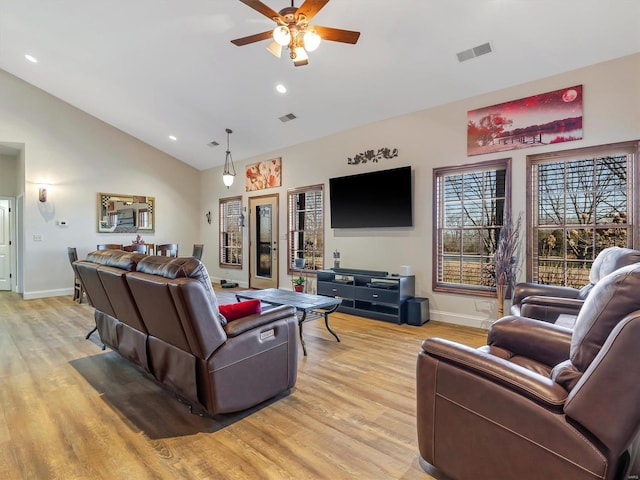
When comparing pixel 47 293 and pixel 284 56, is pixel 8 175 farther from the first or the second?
pixel 284 56

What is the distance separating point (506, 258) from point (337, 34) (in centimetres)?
309

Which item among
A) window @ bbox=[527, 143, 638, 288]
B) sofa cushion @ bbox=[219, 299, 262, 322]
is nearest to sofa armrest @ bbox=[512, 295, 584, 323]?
window @ bbox=[527, 143, 638, 288]

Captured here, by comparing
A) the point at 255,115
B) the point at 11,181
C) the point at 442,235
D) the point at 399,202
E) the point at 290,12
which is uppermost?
the point at 255,115

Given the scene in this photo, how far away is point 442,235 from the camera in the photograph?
189 inches

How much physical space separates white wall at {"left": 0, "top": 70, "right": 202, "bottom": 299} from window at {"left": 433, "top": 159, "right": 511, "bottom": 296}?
6.66 m

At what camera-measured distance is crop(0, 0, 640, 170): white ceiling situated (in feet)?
10.7

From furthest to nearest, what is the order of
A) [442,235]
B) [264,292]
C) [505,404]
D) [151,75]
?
[151,75], [442,235], [264,292], [505,404]

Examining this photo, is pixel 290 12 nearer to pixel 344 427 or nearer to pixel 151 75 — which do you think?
pixel 344 427

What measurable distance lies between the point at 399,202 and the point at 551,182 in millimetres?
1864

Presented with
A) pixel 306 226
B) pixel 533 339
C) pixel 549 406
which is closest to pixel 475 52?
pixel 533 339

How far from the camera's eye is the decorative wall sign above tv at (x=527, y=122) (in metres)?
3.74

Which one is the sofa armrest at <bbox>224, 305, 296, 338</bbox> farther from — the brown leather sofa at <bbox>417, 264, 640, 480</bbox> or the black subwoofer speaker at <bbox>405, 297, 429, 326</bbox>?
the black subwoofer speaker at <bbox>405, 297, 429, 326</bbox>

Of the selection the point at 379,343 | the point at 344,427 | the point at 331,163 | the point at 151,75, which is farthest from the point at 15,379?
the point at 331,163

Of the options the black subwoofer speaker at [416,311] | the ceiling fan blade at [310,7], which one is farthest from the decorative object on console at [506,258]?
the ceiling fan blade at [310,7]
